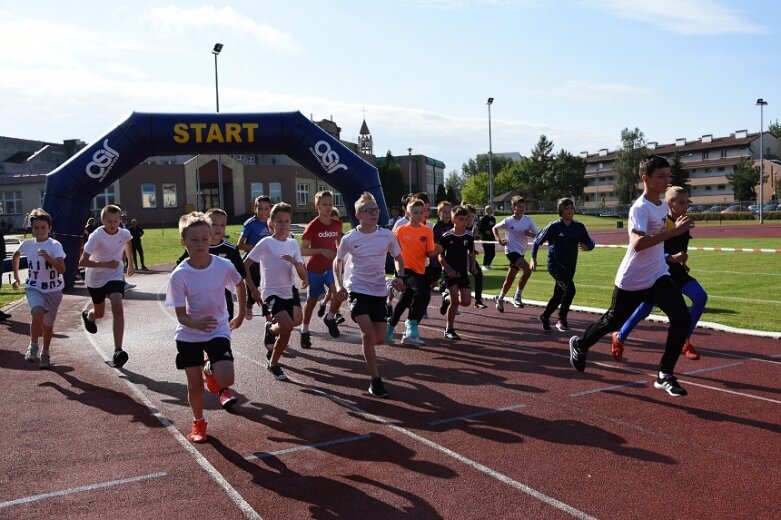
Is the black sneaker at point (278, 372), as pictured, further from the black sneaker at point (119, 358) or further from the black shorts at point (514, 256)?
the black shorts at point (514, 256)

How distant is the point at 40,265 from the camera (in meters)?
8.76

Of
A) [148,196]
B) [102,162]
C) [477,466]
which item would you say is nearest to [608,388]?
[477,466]

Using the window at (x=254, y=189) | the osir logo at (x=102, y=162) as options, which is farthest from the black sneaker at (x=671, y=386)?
the window at (x=254, y=189)

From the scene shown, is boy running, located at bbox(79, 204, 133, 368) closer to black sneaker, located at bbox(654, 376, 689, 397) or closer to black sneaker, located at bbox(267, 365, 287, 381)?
black sneaker, located at bbox(267, 365, 287, 381)

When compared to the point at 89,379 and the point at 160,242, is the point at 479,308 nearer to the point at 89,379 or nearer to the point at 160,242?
the point at 89,379

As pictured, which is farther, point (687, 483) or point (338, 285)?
point (338, 285)

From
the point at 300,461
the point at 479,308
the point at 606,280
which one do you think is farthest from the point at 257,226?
the point at 606,280

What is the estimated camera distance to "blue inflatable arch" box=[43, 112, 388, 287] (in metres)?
17.2

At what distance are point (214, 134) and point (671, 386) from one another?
14.0 m

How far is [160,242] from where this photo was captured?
39719 mm

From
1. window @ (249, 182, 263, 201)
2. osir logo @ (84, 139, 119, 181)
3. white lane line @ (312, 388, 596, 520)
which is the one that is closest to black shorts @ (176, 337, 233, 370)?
white lane line @ (312, 388, 596, 520)

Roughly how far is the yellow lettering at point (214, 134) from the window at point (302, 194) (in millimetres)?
51256

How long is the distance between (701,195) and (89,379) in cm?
10422

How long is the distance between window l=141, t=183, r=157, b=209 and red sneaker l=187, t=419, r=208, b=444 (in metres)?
60.9
